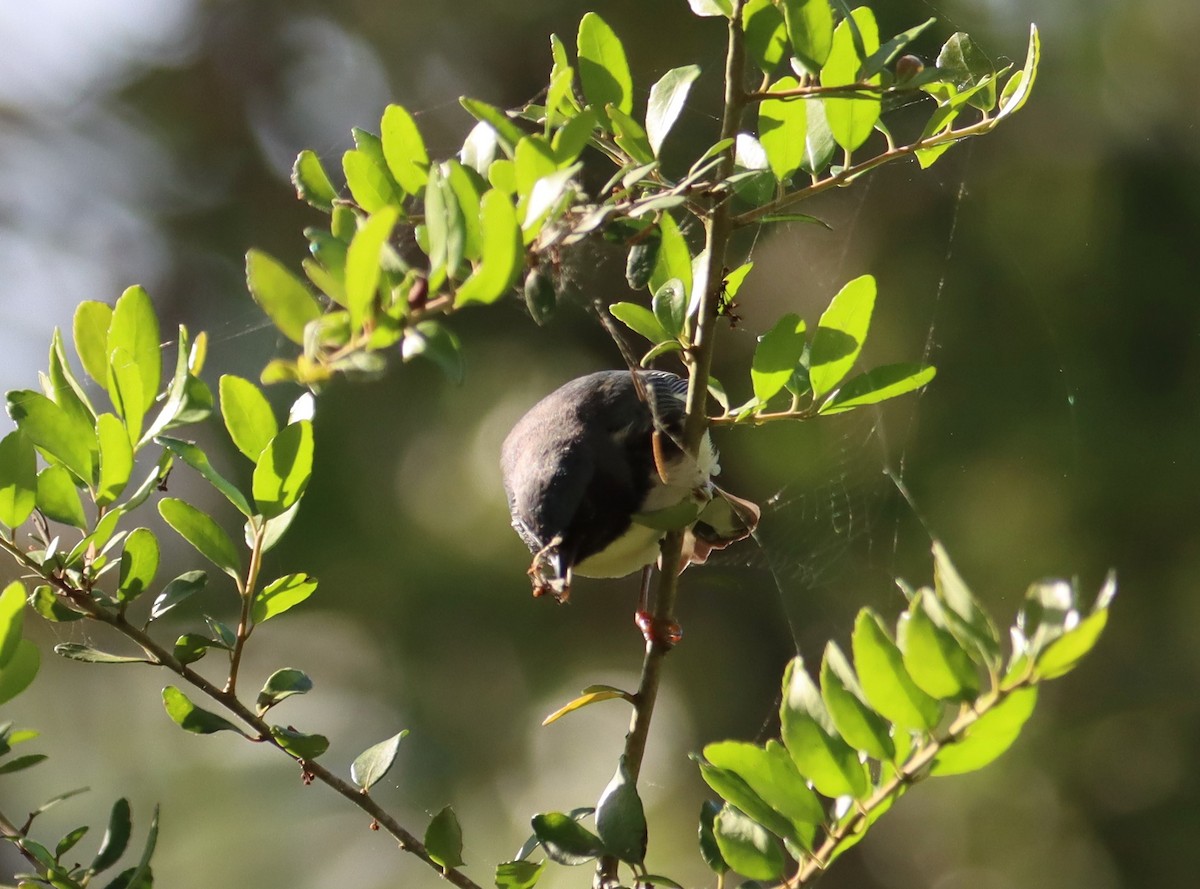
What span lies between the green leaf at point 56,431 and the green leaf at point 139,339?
0.03 m

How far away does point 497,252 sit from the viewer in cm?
51

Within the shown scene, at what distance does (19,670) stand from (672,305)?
50 cm

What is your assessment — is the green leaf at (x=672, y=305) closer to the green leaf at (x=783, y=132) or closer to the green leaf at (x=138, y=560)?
the green leaf at (x=783, y=132)

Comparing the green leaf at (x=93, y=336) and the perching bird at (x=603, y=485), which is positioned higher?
the green leaf at (x=93, y=336)

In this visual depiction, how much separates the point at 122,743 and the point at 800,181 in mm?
2357

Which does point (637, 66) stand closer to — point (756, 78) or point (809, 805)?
point (756, 78)

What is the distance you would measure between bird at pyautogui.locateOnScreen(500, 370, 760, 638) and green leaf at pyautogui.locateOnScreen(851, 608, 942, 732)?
67 cm

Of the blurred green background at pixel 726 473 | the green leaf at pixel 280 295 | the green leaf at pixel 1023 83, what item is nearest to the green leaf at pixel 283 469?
the green leaf at pixel 280 295

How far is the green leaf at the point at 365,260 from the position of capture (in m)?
0.46

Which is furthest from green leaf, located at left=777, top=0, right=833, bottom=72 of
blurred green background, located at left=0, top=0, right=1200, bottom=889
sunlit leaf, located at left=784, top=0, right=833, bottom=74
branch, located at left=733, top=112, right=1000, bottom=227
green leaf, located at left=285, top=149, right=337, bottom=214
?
blurred green background, located at left=0, top=0, right=1200, bottom=889

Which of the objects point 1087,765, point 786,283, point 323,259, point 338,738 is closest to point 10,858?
point 338,738

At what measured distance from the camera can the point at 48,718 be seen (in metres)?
3.09

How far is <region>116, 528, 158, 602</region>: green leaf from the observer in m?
0.77

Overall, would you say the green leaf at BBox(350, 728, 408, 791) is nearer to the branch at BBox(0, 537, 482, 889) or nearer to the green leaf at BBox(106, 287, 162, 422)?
the branch at BBox(0, 537, 482, 889)
